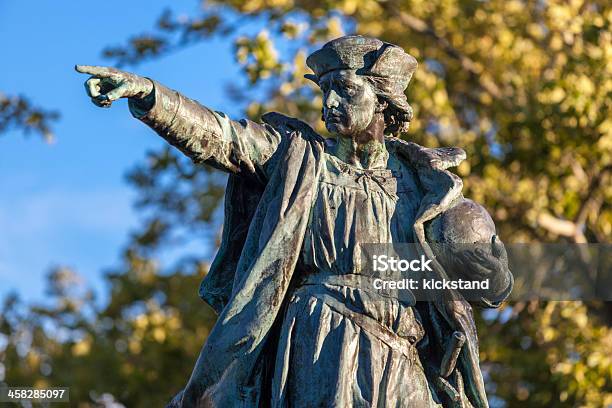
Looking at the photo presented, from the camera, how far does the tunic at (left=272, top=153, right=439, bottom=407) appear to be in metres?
5.67

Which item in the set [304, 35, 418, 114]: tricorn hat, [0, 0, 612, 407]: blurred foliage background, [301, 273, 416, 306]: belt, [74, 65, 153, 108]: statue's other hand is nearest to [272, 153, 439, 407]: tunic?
[301, 273, 416, 306]: belt

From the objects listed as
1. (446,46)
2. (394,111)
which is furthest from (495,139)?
(394,111)

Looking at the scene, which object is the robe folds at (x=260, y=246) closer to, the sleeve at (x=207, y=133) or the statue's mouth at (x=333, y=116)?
the sleeve at (x=207, y=133)

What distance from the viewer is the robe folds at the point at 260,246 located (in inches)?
227

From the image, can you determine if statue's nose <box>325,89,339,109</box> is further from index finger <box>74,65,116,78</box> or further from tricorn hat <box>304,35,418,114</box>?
index finger <box>74,65,116,78</box>

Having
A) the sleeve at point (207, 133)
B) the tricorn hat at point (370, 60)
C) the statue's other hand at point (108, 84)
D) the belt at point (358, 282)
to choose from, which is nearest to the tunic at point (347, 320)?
the belt at point (358, 282)

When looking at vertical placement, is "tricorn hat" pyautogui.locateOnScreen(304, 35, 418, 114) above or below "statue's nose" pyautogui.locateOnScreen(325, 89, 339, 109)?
above

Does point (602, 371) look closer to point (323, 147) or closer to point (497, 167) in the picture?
point (497, 167)

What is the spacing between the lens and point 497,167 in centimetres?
1519

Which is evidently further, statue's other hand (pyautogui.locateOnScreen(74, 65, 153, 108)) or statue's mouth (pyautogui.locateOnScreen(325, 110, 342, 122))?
statue's mouth (pyautogui.locateOnScreen(325, 110, 342, 122))

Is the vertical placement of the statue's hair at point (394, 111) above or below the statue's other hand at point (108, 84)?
below

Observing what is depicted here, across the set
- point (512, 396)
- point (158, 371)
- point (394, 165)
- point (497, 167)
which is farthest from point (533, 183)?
point (394, 165)

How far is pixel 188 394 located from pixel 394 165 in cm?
140

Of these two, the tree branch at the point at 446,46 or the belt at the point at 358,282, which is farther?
the tree branch at the point at 446,46
